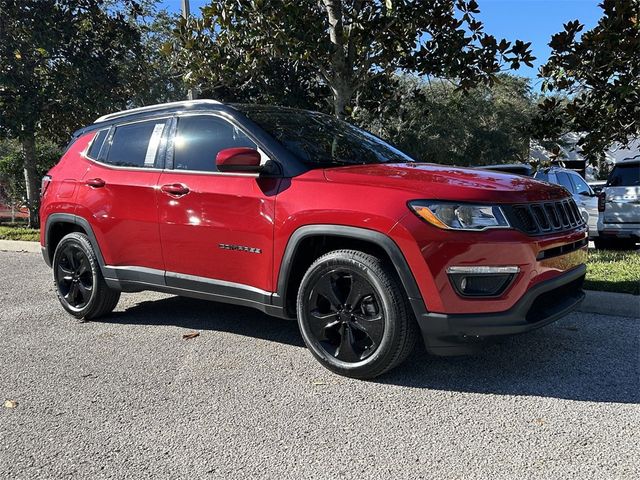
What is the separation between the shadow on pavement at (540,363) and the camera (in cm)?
346

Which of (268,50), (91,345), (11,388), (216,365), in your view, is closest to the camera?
(11,388)

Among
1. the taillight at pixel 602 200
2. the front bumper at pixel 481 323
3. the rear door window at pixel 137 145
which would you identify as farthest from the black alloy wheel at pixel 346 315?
the taillight at pixel 602 200

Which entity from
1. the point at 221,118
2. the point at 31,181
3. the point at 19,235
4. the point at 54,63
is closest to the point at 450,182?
the point at 221,118

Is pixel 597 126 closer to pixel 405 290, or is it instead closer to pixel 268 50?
pixel 268 50

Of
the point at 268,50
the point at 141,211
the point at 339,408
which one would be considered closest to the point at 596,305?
the point at 339,408

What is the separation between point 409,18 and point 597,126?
299cm

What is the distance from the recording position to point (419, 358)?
4020 millimetres

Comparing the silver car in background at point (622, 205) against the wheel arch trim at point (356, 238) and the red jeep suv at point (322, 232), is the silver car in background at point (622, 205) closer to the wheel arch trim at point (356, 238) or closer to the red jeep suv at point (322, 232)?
the red jeep suv at point (322, 232)

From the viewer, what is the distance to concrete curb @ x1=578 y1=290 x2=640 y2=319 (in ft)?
16.4

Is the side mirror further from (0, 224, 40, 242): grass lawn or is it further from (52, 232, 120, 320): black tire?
(0, 224, 40, 242): grass lawn

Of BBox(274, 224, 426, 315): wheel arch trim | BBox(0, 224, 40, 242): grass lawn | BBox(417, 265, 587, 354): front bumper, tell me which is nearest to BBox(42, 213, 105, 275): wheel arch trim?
BBox(274, 224, 426, 315): wheel arch trim

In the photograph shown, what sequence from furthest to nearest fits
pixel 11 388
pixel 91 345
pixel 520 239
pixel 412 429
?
1. pixel 91 345
2. pixel 11 388
3. pixel 520 239
4. pixel 412 429

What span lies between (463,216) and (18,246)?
991 cm

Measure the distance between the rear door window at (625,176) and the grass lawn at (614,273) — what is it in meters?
2.04
